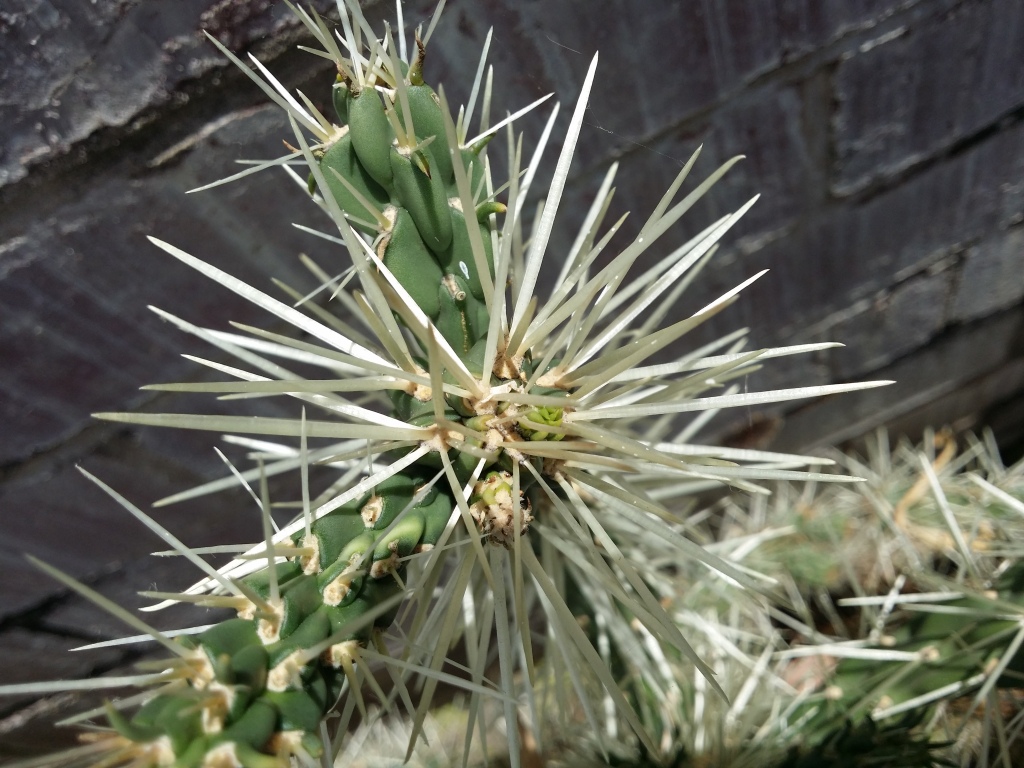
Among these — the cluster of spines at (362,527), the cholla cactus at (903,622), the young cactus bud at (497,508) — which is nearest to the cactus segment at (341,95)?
the cluster of spines at (362,527)

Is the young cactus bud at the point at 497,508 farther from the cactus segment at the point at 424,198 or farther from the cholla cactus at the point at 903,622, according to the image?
the cholla cactus at the point at 903,622

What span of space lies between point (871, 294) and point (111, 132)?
1099 millimetres

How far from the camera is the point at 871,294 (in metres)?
1.04

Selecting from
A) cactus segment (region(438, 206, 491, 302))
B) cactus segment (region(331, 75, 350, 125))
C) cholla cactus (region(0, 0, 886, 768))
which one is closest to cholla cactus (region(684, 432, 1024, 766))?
cholla cactus (region(0, 0, 886, 768))

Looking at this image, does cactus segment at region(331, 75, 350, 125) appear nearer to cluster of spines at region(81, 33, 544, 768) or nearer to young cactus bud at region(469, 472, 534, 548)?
cluster of spines at region(81, 33, 544, 768)

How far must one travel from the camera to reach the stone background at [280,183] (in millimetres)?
548

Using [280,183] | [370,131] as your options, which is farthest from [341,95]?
[280,183]

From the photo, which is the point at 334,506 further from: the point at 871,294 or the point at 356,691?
the point at 871,294

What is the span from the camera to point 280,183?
634 millimetres

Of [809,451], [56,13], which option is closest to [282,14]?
[56,13]

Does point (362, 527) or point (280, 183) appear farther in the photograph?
point (280, 183)

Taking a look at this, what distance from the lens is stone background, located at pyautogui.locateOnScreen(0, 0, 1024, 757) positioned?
55cm

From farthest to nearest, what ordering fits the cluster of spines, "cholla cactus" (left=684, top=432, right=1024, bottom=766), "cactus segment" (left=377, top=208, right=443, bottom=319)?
"cholla cactus" (left=684, top=432, right=1024, bottom=766), "cactus segment" (left=377, top=208, right=443, bottom=319), the cluster of spines

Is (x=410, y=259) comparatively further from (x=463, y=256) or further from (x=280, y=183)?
(x=280, y=183)
